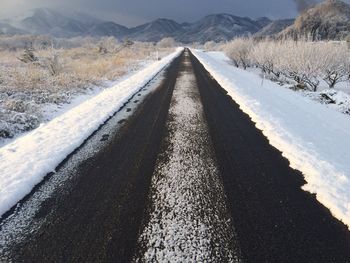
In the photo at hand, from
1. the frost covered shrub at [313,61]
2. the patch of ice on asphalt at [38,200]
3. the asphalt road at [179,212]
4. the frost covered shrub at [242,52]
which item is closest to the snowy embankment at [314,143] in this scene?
the asphalt road at [179,212]

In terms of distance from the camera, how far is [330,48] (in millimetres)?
18484

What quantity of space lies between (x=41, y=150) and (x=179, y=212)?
3.48 meters

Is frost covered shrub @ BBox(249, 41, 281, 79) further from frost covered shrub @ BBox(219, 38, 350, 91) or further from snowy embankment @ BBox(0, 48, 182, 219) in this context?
A: snowy embankment @ BBox(0, 48, 182, 219)

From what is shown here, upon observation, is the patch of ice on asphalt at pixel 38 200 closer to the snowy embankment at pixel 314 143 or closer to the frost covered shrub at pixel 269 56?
the snowy embankment at pixel 314 143

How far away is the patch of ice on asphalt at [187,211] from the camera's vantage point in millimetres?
2883

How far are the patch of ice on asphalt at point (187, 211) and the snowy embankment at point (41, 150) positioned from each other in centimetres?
189

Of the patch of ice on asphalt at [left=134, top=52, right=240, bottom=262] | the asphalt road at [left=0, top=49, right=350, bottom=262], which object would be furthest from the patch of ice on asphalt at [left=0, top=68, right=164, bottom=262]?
the patch of ice on asphalt at [left=134, top=52, right=240, bottom=262]

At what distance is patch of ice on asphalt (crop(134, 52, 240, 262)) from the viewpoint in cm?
288

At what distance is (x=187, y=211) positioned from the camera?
3590 mm

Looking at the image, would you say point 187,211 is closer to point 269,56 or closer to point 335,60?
point 335,60

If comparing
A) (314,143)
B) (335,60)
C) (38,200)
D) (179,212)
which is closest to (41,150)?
(38,200)

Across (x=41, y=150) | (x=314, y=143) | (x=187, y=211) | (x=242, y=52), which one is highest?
(x=187, y=211)

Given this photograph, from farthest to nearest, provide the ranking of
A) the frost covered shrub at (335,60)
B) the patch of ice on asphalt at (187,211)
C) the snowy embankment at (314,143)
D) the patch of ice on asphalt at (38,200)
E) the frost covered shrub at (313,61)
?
the frost covered shrub at (313,61) < the frost covered shrub at (335,60) < the snowy embankment at (314,143) < the patch of ice on asphalt at (38,200) < the patch of ice on asphalt at (187,211)

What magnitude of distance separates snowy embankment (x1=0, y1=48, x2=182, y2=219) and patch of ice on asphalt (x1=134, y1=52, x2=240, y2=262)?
1891mm
